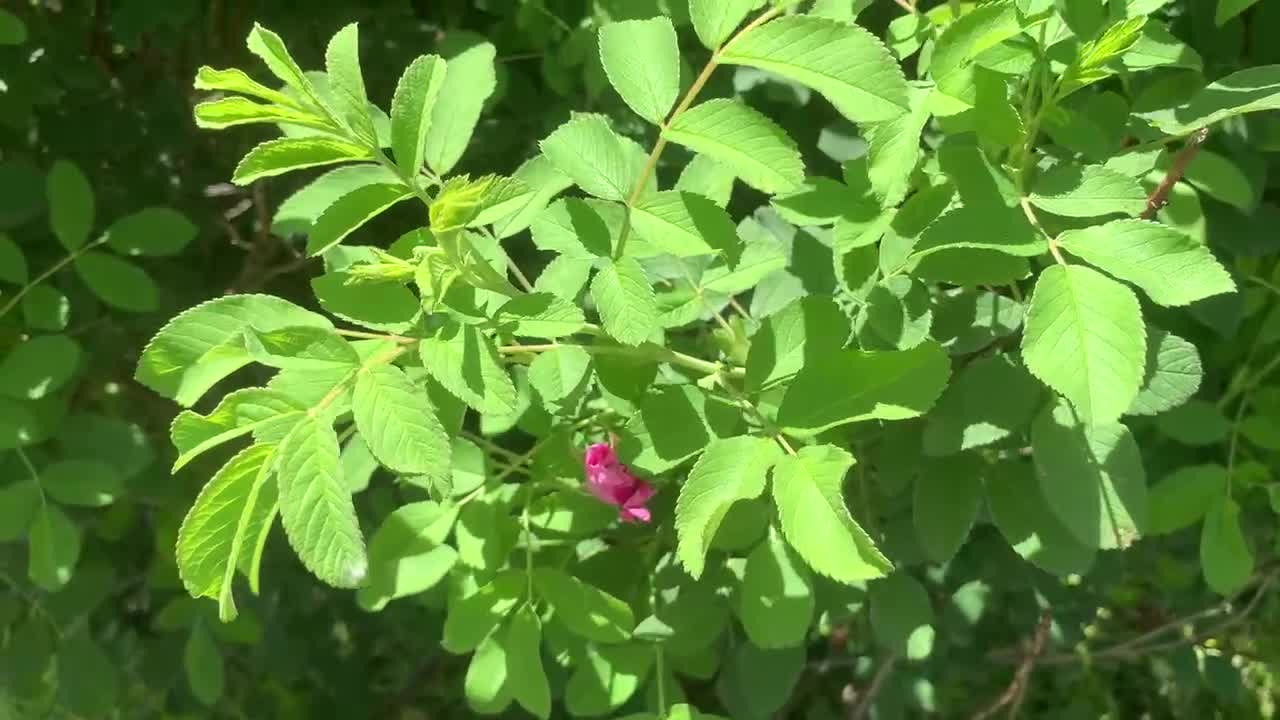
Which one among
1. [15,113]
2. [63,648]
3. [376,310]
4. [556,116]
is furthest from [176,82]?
[376,310]

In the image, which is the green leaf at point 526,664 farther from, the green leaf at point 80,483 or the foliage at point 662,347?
the green leaf at point 80,483

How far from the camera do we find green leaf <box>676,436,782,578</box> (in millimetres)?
638

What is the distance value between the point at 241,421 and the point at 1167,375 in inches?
23.4

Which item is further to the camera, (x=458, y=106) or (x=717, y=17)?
(x=458, y=106)

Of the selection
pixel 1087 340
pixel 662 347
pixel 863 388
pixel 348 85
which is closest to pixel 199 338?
pixel 348 85

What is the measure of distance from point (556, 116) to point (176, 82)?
1.81 feet

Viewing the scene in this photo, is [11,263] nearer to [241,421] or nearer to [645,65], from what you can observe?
[241,421]

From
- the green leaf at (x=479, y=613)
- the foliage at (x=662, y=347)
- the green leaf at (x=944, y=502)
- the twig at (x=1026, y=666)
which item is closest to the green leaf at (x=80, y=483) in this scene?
the foliage at (x=662, y=347)

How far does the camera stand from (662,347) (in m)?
0.76

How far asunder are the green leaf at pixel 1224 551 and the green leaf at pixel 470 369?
65 centimetres

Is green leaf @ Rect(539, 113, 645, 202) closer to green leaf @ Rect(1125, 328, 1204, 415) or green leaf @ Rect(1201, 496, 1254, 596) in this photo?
green leaf @ Rect(1125, 328, 1204, 415)

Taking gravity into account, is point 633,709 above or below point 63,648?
below

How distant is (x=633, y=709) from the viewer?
1222mm

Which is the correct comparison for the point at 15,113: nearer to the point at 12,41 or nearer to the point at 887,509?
the point at 12,41
